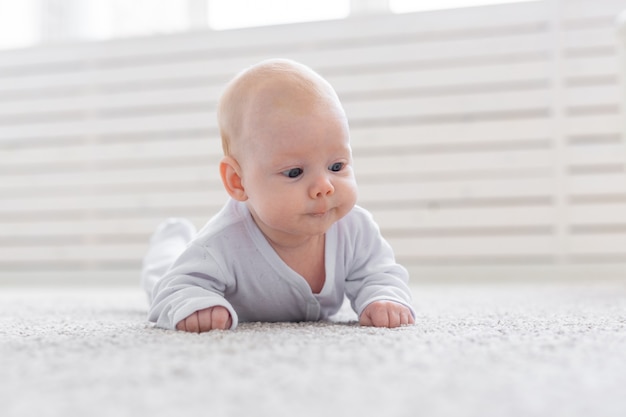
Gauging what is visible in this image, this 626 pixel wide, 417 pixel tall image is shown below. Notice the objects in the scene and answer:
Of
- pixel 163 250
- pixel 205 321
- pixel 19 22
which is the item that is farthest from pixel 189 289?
pixel 19 22

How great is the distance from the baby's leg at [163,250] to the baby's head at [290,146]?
1.34 ft

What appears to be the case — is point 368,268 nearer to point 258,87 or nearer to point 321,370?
point 258,87

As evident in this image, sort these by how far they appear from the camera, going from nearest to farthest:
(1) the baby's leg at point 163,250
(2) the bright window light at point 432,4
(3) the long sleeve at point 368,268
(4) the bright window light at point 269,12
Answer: (3) the long sleeve at point 368,268 < (1) the baby's leg at point 163,250 < (2) the bright window light at point 432,4 < (4) the bright window light at point 269,12

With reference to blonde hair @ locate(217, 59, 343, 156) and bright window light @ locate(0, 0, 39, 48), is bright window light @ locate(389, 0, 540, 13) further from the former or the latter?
blonde hair @ locate(217, 59, 343, 156)

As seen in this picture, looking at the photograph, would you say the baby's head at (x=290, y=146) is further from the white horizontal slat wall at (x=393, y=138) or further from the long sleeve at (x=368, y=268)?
the white horizontal slat wall at (x=393, y=138)

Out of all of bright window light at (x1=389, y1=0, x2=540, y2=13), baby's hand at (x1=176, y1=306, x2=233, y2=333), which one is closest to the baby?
baby's hand at (x1=176, y1=306, x2=233, y2=333)

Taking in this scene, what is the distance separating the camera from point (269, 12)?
7.95 ft

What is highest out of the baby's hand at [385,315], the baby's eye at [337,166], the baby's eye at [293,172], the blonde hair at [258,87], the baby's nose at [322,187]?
the blonde hair at [258,87]

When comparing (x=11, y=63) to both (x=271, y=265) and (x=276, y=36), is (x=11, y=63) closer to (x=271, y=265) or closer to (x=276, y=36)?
(x=276, y=36)

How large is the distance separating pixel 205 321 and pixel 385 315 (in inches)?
8.5

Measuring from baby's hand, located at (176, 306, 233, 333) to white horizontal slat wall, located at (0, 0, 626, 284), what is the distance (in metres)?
1.42


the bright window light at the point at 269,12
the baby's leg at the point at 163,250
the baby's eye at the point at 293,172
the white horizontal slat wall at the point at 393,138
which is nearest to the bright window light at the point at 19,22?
the white horizontal slat wall at the point at 393,138

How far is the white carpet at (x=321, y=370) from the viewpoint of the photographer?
1.40 ft

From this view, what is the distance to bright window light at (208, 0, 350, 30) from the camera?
7.81ft
